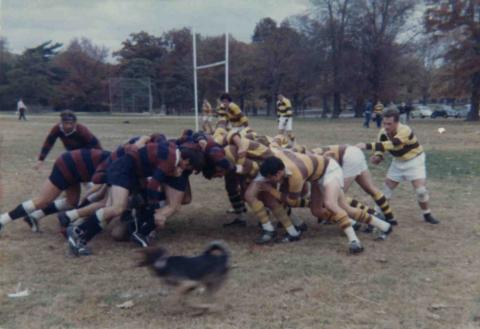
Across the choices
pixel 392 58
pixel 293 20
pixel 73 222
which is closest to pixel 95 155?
pixel 73 222

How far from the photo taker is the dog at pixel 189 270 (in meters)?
4.14

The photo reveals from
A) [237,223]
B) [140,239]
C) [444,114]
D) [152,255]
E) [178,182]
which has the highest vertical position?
[178,182]

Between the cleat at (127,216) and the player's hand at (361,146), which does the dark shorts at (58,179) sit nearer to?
the cleat at (127,216)

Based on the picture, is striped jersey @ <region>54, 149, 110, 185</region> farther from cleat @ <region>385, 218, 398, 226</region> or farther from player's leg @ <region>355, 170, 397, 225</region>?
cleat @ <region>385, 218, 398, 226</region>

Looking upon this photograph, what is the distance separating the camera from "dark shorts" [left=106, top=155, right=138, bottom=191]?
584cm

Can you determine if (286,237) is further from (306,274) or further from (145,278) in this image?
(145,278)

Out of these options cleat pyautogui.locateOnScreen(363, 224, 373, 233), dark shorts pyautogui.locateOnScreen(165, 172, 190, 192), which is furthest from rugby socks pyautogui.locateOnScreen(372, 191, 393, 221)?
dark shorts pyautogui.locateOnScreen(165, 172, 190, 192)

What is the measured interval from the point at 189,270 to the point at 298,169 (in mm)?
2132

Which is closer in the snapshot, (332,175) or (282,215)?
(332,175)

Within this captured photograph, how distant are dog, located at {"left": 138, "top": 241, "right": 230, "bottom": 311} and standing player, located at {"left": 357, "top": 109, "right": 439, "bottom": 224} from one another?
3.17 meters

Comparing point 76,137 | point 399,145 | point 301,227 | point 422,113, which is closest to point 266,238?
point 301,227

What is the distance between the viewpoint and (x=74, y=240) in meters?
5.71

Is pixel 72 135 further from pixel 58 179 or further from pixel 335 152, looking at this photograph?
pixel 335 152

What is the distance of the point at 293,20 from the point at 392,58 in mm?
11536
